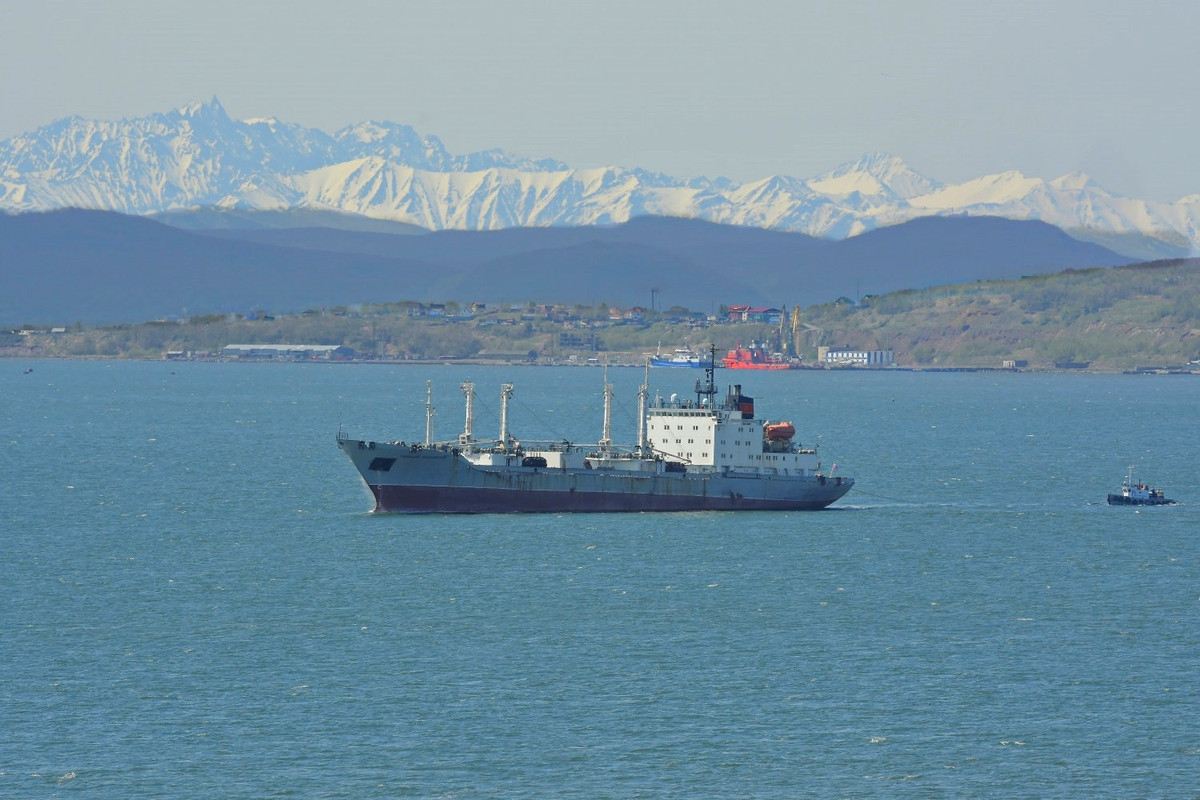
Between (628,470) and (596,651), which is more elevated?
(628,470)

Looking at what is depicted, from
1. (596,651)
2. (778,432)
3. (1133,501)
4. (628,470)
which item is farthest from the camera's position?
(1133,501)

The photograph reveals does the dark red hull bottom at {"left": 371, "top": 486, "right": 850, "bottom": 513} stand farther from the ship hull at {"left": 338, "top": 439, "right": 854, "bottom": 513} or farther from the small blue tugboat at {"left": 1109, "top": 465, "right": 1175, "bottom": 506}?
the small blue tugboat at {"left": 1109, "top": 465, "right": 1175, "bottom": 506}

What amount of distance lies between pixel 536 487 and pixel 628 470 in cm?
553

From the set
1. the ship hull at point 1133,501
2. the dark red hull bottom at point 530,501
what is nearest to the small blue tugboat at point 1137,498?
the ship hull at point 1133,501

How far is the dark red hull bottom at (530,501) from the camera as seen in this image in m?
98.0

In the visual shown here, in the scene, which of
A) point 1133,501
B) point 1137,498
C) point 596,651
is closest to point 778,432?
point 1133,501

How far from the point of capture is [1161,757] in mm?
50406

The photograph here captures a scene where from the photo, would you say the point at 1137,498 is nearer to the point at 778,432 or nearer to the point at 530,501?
the point at 778,432

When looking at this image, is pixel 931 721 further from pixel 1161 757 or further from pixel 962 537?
pixel 962 537

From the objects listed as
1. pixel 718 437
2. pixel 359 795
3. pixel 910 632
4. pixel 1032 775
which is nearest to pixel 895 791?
pixel 1032 775

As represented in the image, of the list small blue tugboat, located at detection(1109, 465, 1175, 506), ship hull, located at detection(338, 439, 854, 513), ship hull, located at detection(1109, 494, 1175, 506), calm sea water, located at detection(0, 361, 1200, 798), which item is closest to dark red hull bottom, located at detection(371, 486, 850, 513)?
ship hull, located at detection(338, 439, 854, 513)

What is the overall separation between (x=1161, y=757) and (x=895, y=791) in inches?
334

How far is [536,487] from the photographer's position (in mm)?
99188

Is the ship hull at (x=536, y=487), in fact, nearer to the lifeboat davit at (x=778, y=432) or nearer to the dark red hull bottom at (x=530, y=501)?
the dark red hull bottom at (x=530, y=501)
